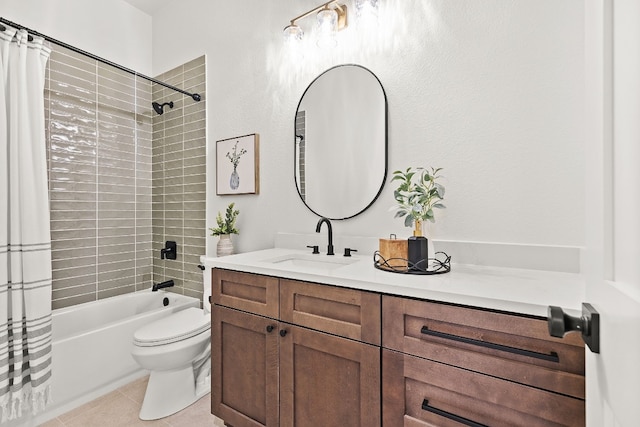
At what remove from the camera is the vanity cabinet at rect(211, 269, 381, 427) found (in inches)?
43.8

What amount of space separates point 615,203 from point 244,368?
1.44 m

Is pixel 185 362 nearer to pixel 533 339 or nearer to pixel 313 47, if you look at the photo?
pixel 533 339

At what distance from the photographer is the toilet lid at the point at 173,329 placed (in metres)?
1.73

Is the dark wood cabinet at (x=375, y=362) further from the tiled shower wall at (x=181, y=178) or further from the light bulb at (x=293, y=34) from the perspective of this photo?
the light bulb at (x=293, y=34)

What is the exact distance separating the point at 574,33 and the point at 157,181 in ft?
9.61

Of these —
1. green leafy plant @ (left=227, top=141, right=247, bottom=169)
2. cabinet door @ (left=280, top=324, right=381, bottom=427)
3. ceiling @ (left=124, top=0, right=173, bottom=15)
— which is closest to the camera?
cabinet door @ (left=280, top=324, right=381, bottom=427)

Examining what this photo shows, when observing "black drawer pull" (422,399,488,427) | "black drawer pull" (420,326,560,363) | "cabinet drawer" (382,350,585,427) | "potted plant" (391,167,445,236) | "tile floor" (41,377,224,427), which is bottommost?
"tile floor" (41,377,224,427)

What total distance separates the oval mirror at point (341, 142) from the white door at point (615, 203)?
3.72ft

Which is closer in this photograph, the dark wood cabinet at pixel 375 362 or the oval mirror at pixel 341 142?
the dark wood cabinet at pixel 375 362

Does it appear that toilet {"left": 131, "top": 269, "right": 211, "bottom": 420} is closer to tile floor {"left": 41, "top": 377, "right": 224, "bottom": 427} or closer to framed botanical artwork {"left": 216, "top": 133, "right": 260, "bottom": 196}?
tile floor {"left": 41, "top": 377, "right": 224, "bottom": 427}

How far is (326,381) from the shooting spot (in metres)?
1.20

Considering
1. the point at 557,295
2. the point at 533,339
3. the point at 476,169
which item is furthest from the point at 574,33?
the point at 533,339

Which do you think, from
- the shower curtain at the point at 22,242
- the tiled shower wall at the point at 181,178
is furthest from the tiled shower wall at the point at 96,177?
the shower curtain at the point at 22,242

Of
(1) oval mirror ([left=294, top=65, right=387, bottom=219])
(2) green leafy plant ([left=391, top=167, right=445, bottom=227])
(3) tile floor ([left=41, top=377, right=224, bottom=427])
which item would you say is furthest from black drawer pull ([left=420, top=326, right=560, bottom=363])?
(3) tile floor ([left=41, top=377, right=224, bottom=427])
